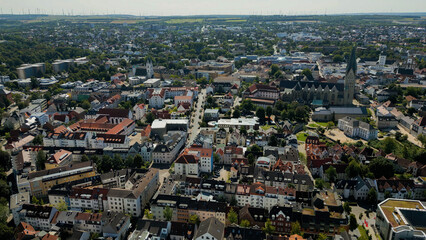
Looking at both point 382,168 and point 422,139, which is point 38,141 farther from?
point 422,139

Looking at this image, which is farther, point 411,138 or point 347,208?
point 411,138

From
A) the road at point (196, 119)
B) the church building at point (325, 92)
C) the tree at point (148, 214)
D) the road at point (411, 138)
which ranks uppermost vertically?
the church building at point (325, 92)

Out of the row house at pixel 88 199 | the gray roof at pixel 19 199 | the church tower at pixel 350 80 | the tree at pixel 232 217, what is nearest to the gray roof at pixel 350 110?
the church tower at pixel 350 80

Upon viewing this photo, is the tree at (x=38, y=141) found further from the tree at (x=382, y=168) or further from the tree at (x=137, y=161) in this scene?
the tree at (x=382, y=168)

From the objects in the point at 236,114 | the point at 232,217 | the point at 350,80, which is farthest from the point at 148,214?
the point at 350,80

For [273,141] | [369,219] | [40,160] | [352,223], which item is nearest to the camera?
[352,223]

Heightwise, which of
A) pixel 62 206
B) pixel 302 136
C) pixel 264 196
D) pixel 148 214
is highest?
pixel 264 196

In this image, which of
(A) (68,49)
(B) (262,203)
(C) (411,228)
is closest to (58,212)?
(B) (262,203)
